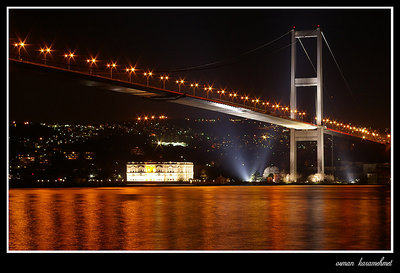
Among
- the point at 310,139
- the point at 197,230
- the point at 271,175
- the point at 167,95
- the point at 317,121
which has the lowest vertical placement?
the point at 197,230

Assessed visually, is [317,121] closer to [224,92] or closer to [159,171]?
[224,92]

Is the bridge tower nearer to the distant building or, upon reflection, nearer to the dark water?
the distant building

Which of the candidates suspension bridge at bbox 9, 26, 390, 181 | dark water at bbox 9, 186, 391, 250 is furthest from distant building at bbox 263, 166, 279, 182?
dark water at bbox 9, 186, 391, 250

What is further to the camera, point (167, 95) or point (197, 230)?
point (167, 95)

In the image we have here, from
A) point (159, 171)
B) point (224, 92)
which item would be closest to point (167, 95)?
point (224, 92)

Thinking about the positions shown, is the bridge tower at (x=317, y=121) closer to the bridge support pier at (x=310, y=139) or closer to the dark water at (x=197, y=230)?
the bridge support pier at (x=310, y=139)
